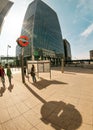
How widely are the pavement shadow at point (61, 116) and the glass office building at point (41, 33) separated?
50832 mm

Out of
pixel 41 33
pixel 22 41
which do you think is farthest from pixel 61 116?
pixel 41 33

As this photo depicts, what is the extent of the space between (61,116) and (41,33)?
65869 mm

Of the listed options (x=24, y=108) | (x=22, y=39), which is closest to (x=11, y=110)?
(x=24, y=108)

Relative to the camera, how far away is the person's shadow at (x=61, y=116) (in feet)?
10.0

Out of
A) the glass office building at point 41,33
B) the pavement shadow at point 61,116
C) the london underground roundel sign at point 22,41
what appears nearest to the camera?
the pavement shadow at point 61,116

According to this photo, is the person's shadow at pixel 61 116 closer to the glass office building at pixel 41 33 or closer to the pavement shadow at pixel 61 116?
the pavement shadow at pixel 61 116

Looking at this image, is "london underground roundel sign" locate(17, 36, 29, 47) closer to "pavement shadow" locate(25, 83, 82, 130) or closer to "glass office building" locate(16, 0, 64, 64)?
"pavement shadow" locate(25, 83, 82, 130)

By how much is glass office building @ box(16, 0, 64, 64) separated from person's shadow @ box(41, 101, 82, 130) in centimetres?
5084

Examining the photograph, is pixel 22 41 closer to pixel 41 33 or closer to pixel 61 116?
pixel 61 116

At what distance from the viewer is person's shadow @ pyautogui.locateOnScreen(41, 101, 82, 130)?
306 cm

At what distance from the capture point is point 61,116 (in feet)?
11.8

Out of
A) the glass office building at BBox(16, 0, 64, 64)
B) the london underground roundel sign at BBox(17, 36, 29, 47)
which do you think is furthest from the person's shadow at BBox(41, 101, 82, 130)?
the glass office building at BBox(16, 0, 64, 64)

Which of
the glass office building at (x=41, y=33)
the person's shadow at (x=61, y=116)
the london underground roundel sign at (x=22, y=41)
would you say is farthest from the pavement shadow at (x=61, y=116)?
the glass office building at (x=41, y=33)

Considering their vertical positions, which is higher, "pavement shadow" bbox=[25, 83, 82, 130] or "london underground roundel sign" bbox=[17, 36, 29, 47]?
"london underground roundel sign" bbox=[17, 36, 29, 47]
